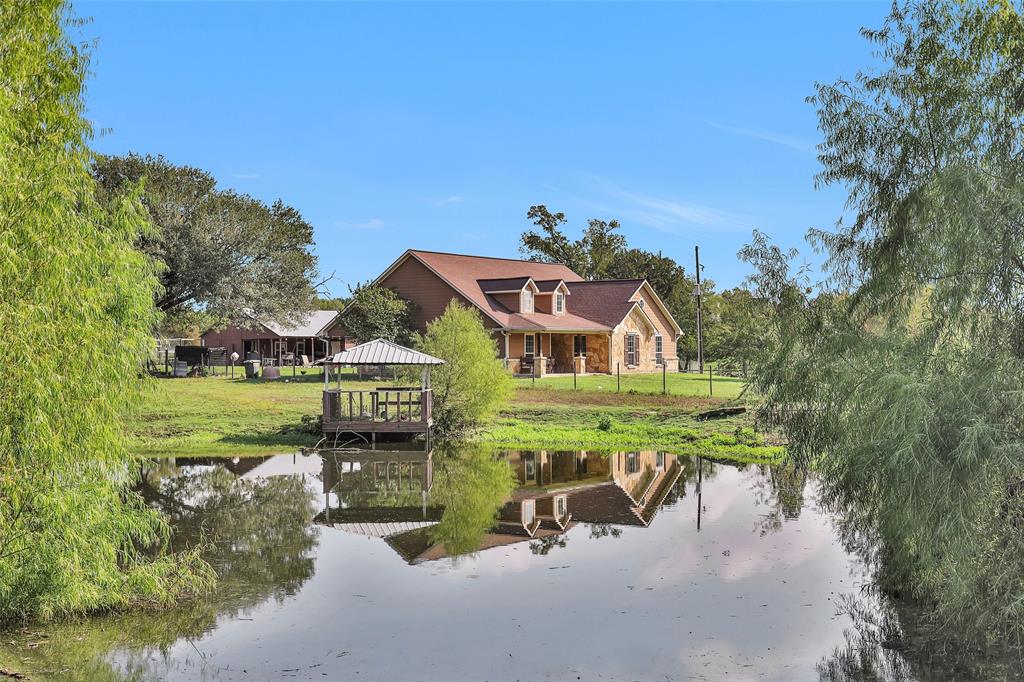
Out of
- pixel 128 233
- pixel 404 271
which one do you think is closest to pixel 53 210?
pixel 128 233

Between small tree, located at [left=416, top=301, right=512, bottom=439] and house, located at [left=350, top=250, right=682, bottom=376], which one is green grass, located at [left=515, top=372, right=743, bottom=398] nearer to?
house, located at [left=350, top=250, right=682, bottom=376]

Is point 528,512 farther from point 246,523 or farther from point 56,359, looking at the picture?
point 56,359

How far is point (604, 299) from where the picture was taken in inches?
1913

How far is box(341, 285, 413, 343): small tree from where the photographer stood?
42250 millimetres

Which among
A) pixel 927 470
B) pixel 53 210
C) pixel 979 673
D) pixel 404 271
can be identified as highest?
pixel 404 271

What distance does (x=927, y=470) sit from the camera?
7.71 meters

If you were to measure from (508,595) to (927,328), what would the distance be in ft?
18.3

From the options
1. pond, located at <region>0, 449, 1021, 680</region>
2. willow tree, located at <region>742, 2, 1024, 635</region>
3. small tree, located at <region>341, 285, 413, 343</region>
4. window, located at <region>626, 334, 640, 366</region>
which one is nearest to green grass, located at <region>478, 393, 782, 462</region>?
pond, located at <region>0, 449, 1021, 680</region>

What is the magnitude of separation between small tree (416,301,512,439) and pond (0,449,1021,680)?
8.38 m

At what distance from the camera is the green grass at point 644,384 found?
115 ft

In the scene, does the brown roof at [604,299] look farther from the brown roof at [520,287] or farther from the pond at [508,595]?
the pond at [508,595]

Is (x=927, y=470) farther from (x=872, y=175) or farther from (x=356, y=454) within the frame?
(x=356, y=454)

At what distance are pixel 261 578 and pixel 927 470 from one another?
26.4ft

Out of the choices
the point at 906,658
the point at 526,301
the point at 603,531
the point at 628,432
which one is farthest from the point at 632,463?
the point at 526,301
